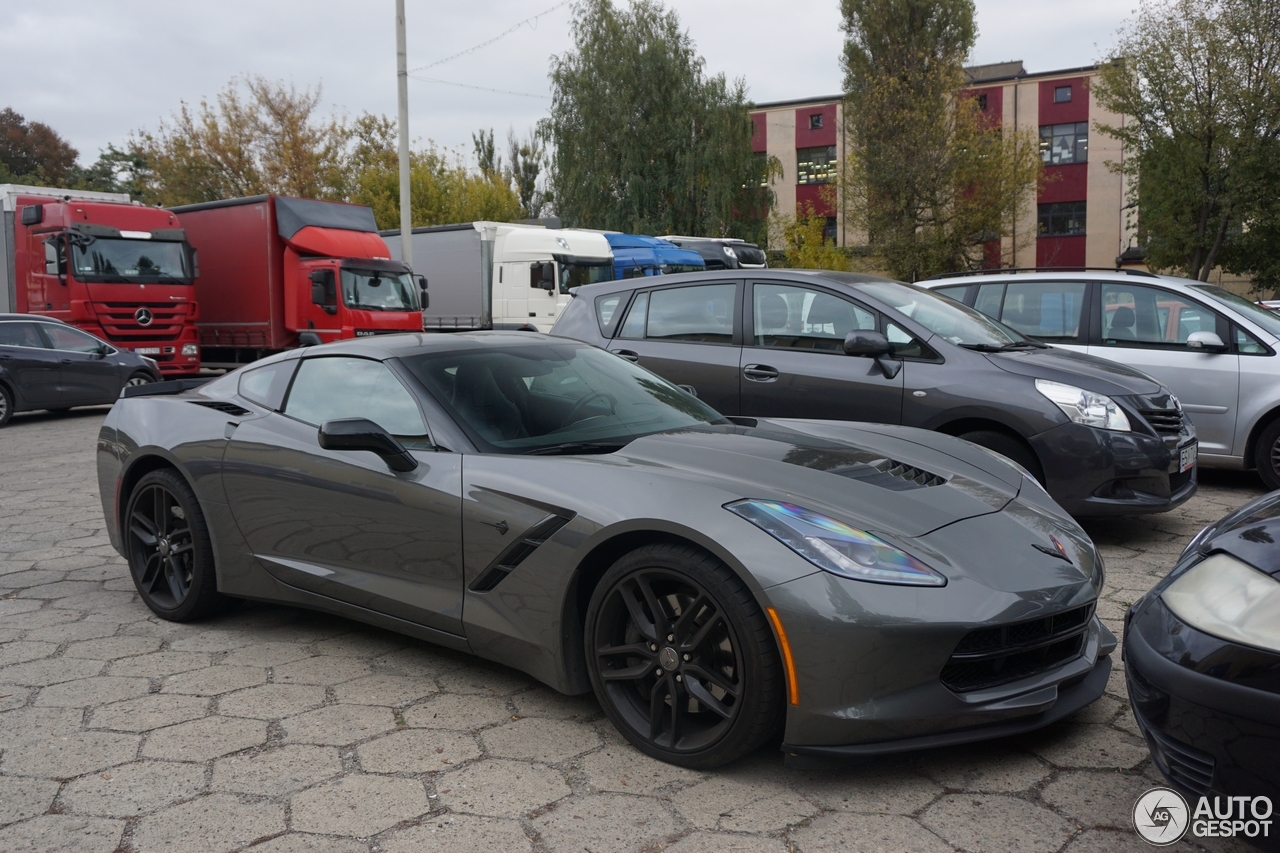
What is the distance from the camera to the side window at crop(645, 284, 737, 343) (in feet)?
21.9

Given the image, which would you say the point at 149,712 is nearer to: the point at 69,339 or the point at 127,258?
the point at 69,339

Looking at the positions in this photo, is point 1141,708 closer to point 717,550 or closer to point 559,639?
point 717,550

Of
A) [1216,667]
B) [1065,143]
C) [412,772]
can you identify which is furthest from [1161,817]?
[1065,143]

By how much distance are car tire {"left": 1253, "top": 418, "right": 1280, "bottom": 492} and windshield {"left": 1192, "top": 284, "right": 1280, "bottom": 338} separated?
2.15 feet

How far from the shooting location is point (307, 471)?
391cm

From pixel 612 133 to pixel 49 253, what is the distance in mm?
21871

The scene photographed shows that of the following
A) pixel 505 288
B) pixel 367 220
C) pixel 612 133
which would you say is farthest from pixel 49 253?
pixel 612 133

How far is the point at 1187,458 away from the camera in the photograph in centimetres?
571

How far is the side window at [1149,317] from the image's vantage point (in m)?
7.34

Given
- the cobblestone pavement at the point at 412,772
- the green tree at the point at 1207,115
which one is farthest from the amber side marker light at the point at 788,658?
the green tree at the point at 1207,115

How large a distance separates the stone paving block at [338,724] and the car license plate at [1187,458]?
172 inches

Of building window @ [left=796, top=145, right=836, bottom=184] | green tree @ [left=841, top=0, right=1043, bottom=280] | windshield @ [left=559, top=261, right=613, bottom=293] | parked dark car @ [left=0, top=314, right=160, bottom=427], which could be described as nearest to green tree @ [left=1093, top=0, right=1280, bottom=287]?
green tree @ [left=841, top=0, right=1043, bottom=280]

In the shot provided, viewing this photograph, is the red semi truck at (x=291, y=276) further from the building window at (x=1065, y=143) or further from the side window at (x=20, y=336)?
the building window at (x=1065, y=143)

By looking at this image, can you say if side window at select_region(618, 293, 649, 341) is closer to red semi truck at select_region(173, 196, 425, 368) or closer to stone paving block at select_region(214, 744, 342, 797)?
stone paving block at select_region(214, 744, 342, 797)
